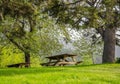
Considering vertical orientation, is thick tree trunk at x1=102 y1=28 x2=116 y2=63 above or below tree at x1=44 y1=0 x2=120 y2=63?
below

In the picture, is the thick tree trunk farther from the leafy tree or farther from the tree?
the leafy tree

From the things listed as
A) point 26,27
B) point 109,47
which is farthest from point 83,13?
point 26,27

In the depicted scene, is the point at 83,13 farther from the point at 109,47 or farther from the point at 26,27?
the point at 26,27

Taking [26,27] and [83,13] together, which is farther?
[26,27]

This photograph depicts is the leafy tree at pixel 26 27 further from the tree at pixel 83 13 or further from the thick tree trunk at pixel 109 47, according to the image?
the thick tree trunk at pixel 109 47

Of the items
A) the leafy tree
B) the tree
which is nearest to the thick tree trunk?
the tree

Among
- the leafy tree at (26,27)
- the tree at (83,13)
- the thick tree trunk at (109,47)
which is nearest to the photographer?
the tree at (83,13)

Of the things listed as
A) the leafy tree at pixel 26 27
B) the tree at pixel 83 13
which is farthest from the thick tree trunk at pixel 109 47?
the leafy tree at pixel 26 27

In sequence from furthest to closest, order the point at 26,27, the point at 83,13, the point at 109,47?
the point at 26,27 → the point at 109,47 → the point at 83,13

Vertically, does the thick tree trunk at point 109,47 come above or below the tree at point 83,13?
below

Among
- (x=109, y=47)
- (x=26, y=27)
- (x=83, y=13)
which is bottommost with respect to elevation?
(x=109, y=47)

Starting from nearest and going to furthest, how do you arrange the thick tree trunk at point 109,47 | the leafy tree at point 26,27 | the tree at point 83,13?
the tree at point 83,13
the leafy tree at point 26,27
the thick tree trunk at point 109,47

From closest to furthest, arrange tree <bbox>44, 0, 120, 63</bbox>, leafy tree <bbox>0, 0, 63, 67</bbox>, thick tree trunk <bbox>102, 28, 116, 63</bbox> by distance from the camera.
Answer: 1. tree <bbox>44, 0, 120, 63</bbox>
2. leafy tree <bbox>0, 0, 63, 67</bbox>
3. thick tree trunk <bbox>102, 28, 116, 63</bbox>

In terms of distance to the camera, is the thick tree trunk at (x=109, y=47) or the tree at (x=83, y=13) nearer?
the tree at (x=83, y=13)
